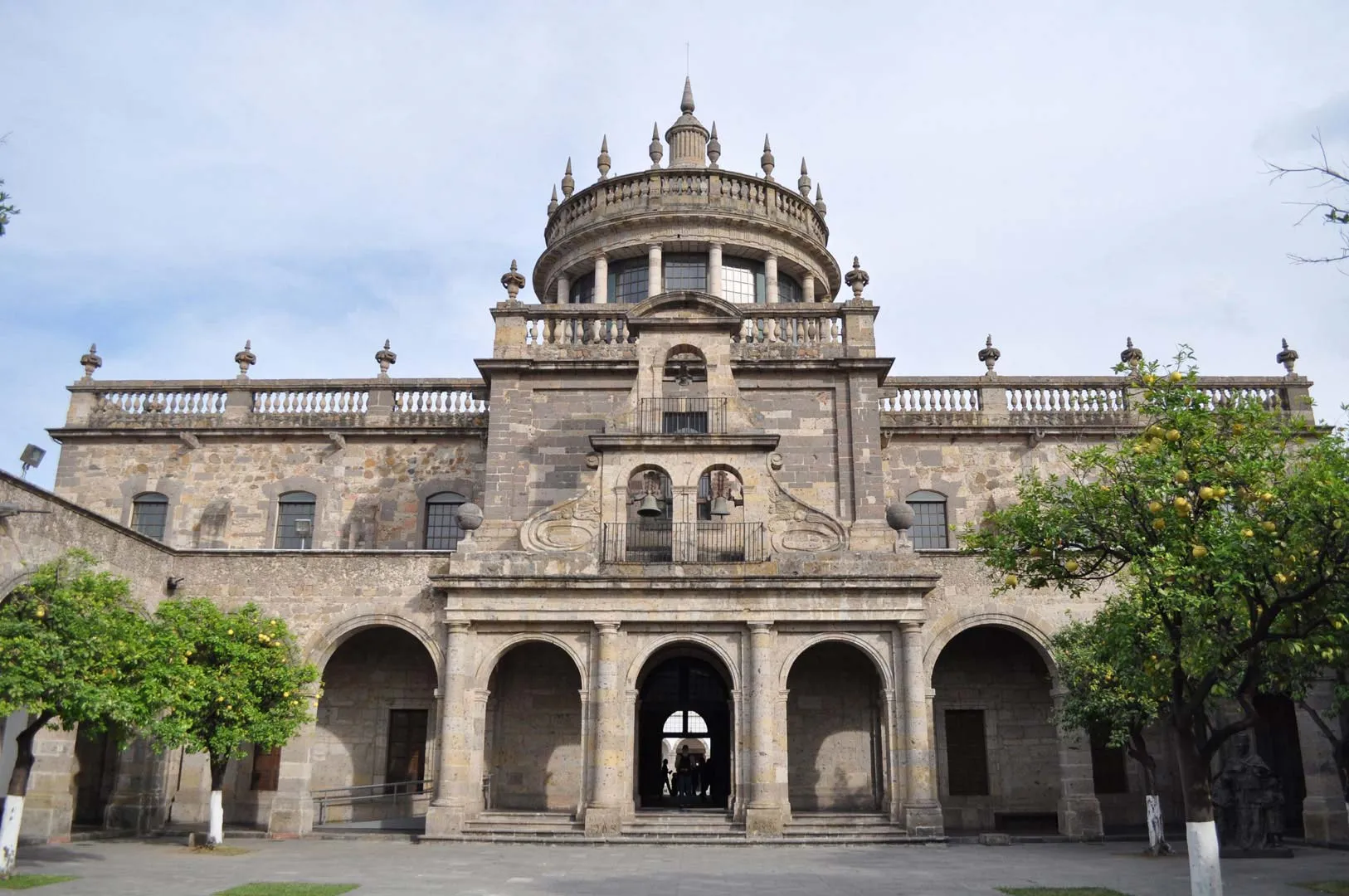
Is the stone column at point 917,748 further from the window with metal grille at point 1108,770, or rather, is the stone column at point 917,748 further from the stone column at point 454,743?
the stone column at point 454,743

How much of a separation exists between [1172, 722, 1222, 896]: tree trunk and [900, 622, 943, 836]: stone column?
8.84m

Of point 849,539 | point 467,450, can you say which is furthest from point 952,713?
point 467,450

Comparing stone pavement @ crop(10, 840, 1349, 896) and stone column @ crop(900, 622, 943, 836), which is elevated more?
stone column @ crop(900, 622, 943, 836)

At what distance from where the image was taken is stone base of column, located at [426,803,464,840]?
21.9 m

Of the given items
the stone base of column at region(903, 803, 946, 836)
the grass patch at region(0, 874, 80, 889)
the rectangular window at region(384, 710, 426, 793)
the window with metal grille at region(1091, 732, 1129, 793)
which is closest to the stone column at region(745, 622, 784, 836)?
the stone base of column at region(903, 803, 946, 836)

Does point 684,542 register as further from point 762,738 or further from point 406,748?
point 406,748

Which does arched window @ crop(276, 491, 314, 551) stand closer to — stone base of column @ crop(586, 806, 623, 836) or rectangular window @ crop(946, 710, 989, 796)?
stone base of column @ crop(586, 806, 623, 836)

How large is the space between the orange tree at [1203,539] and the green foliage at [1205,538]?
20 mm

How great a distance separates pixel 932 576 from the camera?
22.7 metres

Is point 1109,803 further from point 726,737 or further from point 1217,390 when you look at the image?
point 1217,390

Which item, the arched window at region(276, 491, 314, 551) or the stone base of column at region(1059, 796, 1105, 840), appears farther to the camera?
the arched window at region(276, 491, 314, 551)

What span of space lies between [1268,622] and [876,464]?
43.7 feet

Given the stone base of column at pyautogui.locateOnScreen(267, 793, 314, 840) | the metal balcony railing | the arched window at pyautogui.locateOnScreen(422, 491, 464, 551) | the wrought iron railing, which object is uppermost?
the metal balcony railing

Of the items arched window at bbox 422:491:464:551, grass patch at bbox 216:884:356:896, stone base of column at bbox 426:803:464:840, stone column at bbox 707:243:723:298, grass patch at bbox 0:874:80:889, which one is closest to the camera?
grass patch at bbox 216:884:356:896
